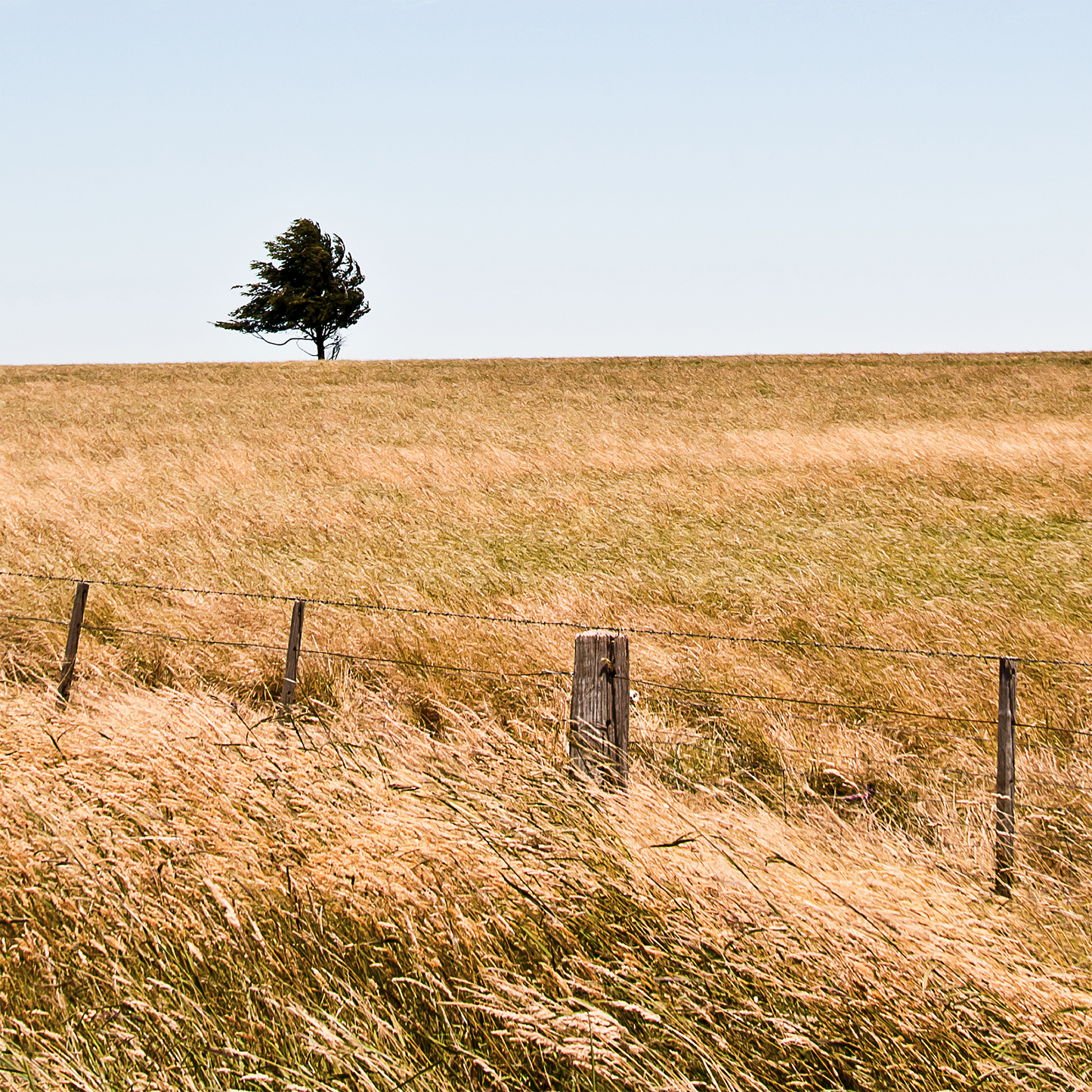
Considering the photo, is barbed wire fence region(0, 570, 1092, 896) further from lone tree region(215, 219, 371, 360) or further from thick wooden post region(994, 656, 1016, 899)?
lone tree region(215, 219, 371, 360)

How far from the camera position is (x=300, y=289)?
53.4 m

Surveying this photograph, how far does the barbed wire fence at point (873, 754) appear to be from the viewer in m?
4.62

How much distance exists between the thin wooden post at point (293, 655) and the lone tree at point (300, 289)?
159ft

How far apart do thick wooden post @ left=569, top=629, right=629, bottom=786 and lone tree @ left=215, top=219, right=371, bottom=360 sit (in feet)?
168

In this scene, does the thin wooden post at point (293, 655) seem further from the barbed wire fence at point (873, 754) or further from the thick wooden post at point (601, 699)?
the thick wooden post at point (601, 699)

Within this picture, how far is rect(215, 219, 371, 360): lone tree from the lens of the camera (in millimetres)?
52938

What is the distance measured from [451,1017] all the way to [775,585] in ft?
25.2

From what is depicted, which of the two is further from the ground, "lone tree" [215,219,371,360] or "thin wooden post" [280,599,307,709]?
"lone tree" [215,219,371,360]

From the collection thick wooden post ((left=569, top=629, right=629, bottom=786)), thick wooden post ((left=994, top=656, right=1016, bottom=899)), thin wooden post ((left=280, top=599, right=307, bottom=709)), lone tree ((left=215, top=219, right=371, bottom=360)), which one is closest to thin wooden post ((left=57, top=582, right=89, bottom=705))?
thin wooden post ((left=280, top=599, right=307, bottom=709))

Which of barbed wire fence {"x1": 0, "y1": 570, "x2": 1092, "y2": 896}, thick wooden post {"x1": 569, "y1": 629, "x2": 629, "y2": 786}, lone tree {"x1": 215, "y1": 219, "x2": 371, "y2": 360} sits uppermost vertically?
lone tree {"x1": 215, "y1": 219, "x2": 371, "y2": 360}

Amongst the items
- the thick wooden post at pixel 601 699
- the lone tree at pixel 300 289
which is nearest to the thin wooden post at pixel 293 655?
the thick wooden post at pixel 601 699

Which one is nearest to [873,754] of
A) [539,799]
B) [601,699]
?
[601,699]

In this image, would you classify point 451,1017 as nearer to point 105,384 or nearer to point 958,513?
point 958,513

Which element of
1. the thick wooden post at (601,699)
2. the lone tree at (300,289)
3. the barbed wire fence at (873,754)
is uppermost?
the lone tree at (300,289)
